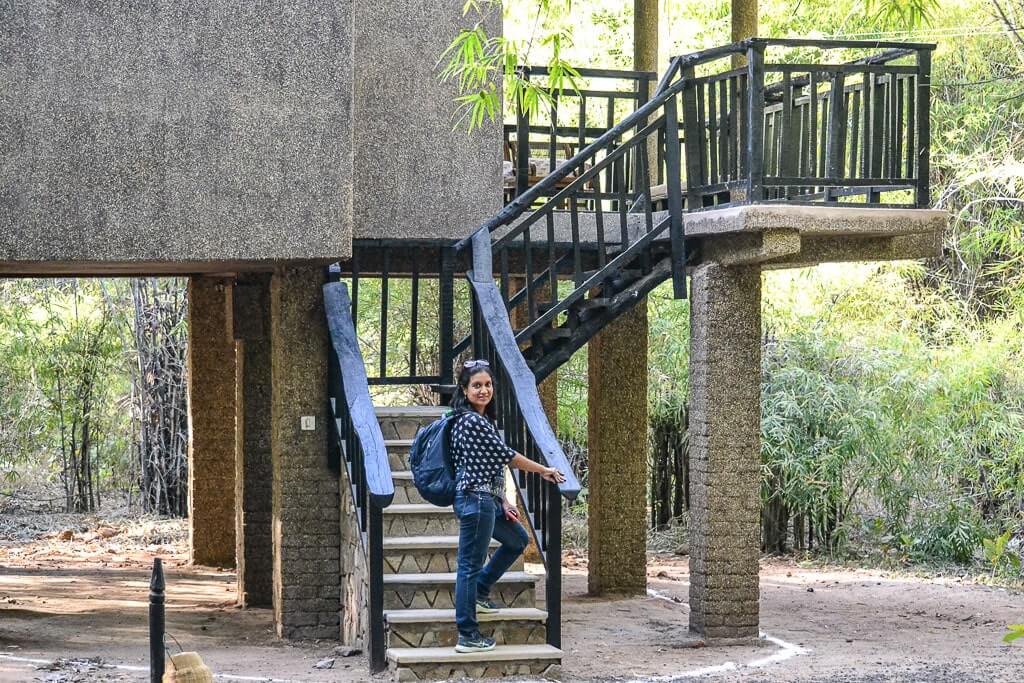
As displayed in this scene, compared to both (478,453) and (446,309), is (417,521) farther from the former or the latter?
(446,309)

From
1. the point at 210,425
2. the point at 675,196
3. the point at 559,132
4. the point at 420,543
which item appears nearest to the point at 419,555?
the point at 420,543

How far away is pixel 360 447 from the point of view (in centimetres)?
841

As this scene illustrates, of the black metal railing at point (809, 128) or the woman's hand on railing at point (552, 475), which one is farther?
the black metal railing at point (809, 128)

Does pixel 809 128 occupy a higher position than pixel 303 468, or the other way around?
pixel 809 128

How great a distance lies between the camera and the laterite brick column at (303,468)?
9.55 metres

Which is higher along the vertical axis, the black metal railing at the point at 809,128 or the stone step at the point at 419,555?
the black metal railing at the point at 809,128

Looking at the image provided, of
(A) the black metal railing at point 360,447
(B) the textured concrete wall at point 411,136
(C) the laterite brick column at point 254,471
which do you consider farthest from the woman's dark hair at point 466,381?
(C) the laterite brick column at point 254,471

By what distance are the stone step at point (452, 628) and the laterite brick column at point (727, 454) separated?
1.95 m

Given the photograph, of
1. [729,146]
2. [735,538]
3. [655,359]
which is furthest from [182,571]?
[729,146]

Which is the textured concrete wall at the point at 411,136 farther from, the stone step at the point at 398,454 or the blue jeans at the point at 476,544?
the blue jeans at the point at 476,544

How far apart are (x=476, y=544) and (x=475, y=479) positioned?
1.16 feet

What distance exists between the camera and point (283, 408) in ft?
31.4

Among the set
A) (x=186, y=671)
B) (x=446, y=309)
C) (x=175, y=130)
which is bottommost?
(x=186, y=671)

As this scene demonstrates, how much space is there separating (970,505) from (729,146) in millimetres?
7084
